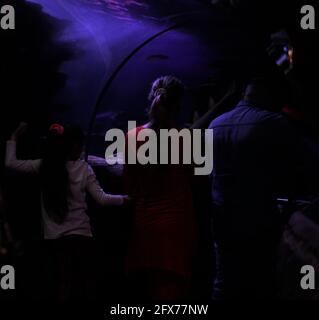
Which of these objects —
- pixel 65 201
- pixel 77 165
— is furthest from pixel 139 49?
pixel 65 201

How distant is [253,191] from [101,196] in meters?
1.25

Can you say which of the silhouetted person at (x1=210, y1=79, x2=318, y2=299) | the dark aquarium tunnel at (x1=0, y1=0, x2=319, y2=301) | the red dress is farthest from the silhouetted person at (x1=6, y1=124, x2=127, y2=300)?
the silhouetted person at (x1=210, y1=79, x2=318, y2=299)

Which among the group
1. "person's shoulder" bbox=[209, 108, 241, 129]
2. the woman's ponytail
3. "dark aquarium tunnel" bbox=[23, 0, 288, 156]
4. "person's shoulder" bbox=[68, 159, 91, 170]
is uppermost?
"dark aquarium tunnel" bbox=[23, 0, 288, 156]

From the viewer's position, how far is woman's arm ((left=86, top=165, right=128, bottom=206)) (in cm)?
389

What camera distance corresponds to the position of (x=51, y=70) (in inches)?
220

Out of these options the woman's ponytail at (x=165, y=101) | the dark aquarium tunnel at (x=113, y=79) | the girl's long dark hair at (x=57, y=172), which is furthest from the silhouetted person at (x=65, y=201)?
the woman's ponytail at (x=165, y=101)

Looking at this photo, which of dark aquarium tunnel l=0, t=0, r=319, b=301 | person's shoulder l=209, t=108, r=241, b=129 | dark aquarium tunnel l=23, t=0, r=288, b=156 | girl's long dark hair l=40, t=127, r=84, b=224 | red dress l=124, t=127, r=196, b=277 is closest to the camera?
red dress l=124, t=127, r=196, b=277

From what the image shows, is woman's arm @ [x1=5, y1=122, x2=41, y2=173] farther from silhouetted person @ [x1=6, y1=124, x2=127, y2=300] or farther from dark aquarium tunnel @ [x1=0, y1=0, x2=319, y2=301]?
dark aquarium tunnel @ [x1=0, y1=0, x2=319, y2=301]

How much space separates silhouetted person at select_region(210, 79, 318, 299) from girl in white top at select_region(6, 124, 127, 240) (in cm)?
91

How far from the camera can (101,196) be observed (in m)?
3.98

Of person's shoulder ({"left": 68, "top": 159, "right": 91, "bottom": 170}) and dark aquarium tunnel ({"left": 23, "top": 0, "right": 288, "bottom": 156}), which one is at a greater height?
dark aquarium tunnel ({"left": 23, "top": 0, "right": 288, "bottom": 156})

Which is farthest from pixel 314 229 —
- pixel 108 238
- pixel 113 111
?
pixel 113 111

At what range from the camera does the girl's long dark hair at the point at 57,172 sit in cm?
393

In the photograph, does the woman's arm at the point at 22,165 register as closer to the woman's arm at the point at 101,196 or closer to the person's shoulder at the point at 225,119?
the woman's arm at the point at 101,196
